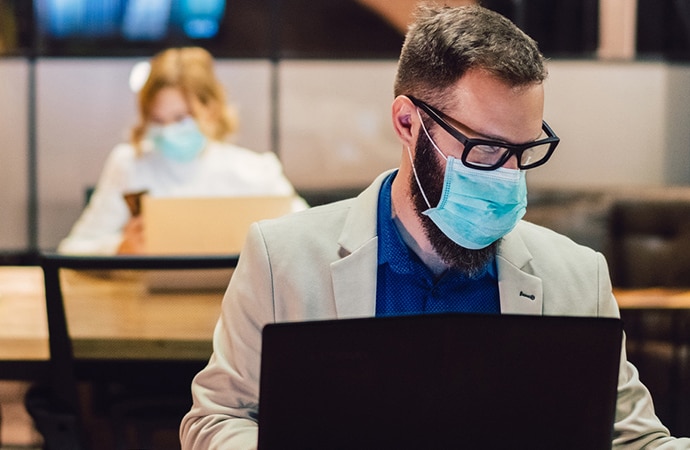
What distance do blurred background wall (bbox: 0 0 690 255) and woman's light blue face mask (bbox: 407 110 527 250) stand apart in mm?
3564

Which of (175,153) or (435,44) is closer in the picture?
(435,44)

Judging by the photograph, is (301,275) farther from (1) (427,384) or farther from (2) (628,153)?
(2) (628,153)

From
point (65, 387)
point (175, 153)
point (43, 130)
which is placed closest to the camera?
point (65, 387)

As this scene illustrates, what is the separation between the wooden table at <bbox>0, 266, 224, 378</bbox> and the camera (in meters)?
1.90

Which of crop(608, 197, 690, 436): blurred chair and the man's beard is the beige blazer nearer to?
the man's beard

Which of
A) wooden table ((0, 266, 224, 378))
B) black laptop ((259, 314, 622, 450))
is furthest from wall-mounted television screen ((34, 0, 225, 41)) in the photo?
black laptop ((259, 314, 622, 450))

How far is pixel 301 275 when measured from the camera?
127 centimetres

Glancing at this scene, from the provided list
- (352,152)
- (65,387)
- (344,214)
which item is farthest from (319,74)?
(344,214)

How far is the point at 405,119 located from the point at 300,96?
3593 mm

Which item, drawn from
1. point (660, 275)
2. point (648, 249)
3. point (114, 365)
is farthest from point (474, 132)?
point (648, 249)

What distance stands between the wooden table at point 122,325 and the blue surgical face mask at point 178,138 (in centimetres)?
A: 124

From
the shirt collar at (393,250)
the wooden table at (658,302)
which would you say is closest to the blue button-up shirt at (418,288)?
the shirt collar at (393,250)

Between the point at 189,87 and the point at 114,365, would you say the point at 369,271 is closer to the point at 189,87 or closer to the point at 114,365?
the point at 114,365

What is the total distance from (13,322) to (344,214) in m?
1.19
